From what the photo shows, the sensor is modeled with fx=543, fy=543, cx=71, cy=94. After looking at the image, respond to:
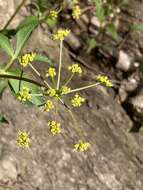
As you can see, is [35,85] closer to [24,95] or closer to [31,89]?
[31,89]

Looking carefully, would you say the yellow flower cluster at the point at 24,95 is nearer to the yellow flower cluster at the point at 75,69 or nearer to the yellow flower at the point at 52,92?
the yellow flower at the point at 52,92

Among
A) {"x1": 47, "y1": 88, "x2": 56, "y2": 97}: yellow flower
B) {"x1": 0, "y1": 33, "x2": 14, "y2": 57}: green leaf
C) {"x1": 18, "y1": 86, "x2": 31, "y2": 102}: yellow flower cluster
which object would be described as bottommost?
{"x1": 47, "y1": 88, "x2": 56, "y2": 97}: yellow flower

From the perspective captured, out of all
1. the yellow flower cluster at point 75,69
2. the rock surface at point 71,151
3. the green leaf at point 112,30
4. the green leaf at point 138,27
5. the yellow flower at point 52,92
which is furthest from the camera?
Answer: the green leaf at point 112,30

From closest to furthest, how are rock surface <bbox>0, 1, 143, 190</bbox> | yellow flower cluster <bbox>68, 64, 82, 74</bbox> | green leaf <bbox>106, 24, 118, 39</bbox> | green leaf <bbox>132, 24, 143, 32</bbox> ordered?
yellow flower cluster <bbox>68, 64, 82, 74</bbox>
rock surface <bbox>0, 1, 143, 190</bbox>
green leaf <bbox>132, 24, 143, 32</bbox>
green leaf <bbox>106, 24, 118, 39</bbox>

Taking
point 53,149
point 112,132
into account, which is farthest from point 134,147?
point 53,149

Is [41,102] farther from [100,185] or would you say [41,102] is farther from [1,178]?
[100,185]

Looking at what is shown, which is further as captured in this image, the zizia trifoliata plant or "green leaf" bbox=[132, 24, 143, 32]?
"green leaf" bbox=[132, 24, 143, 32]

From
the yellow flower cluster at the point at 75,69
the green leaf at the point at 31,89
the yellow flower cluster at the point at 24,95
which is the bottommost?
the yellow flower cluster at the point at 24,95

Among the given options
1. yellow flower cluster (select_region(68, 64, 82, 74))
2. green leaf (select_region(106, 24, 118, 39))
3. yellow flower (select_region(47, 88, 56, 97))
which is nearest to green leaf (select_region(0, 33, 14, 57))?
yellow flower cluster (select_region(68, 64, 82, 74))

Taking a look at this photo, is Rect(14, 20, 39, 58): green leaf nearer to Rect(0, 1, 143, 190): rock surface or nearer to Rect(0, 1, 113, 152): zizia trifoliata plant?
Rect(0, 1, 113, 152): zizia trifoliata plant

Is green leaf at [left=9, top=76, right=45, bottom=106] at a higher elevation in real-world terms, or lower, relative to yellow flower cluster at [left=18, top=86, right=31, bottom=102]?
higher

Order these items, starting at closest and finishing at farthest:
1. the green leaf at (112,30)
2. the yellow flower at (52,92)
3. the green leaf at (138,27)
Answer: the yellow flower at (52,92), the green leaf at (138,27), the green leaf at (112,30)

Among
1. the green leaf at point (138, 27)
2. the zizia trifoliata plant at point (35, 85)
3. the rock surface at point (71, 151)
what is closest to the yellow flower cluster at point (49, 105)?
the zizia trifoliata plant at point (35, 85)
